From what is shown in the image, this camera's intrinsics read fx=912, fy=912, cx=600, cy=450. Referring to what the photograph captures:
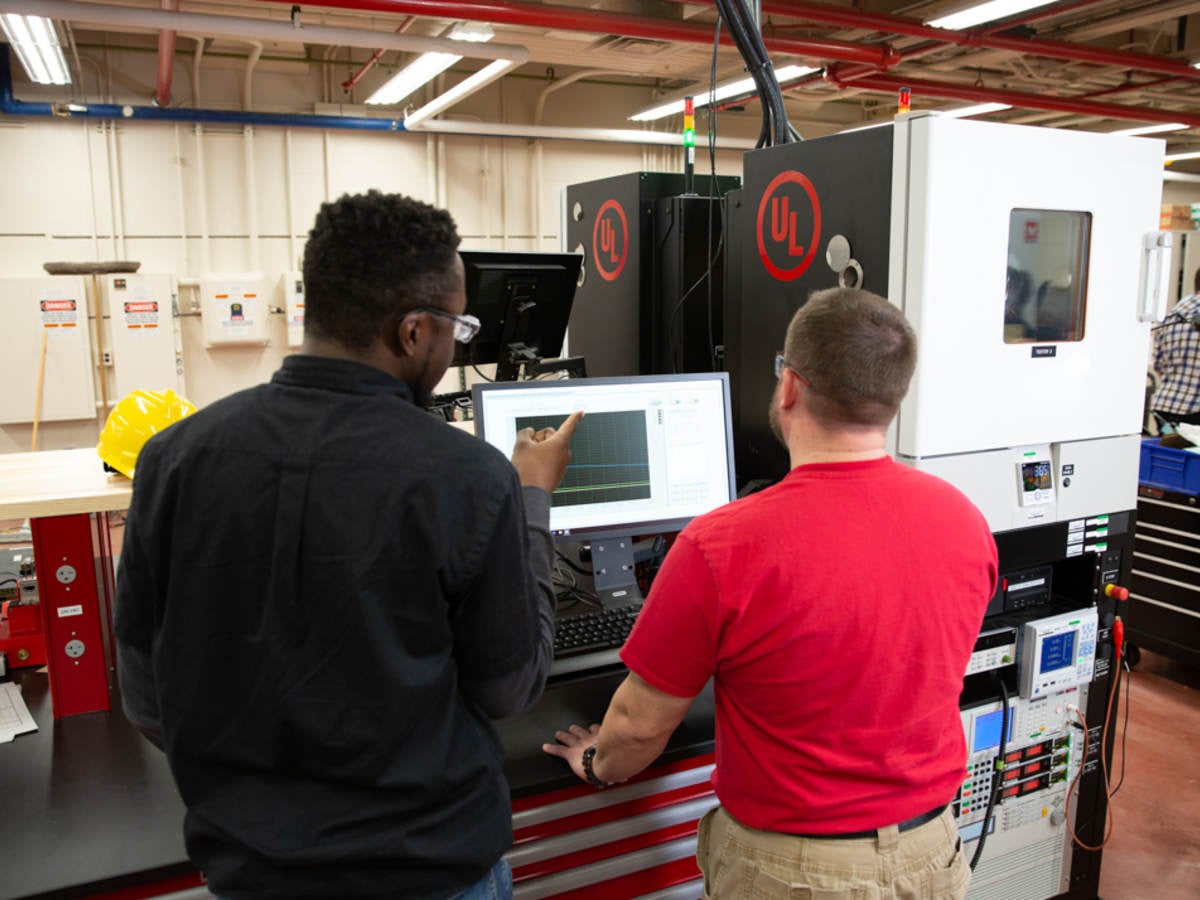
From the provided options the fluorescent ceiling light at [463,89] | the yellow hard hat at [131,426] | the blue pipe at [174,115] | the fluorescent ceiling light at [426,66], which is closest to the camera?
the yellow hard hat at [131,426]

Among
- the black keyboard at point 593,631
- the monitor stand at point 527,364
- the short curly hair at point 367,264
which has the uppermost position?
the short curly hair at point 367,264

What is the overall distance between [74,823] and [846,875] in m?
1.03

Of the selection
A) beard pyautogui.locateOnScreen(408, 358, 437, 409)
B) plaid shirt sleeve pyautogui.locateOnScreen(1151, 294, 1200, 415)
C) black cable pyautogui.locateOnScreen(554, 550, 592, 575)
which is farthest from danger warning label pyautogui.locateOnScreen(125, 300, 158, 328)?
plaid shirt sleeve pyautogui.locateOnScreen(1151, 294, 1200, 415)

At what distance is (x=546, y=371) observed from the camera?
2.28m

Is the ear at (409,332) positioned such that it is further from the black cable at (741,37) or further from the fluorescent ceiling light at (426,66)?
the fluorescent ceiling light at (426,66)

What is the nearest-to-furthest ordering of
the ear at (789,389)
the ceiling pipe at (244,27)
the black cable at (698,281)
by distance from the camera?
1. the ear at (789,389)
2. the black cable at (698,281)
3. the ceiling pipe at (244,27)

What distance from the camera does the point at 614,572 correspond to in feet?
5.88

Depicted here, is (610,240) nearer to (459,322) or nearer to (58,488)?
(58,488)

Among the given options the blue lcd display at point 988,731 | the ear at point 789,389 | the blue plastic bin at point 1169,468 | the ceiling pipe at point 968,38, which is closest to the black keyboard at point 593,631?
the ear at point 789,389

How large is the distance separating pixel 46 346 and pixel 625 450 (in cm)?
498

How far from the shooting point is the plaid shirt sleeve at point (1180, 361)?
416 cm

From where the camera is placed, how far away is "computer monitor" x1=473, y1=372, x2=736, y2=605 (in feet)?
5.64

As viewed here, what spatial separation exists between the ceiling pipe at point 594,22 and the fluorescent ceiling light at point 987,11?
1.79ft

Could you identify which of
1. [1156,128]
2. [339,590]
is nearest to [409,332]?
[339,590]
